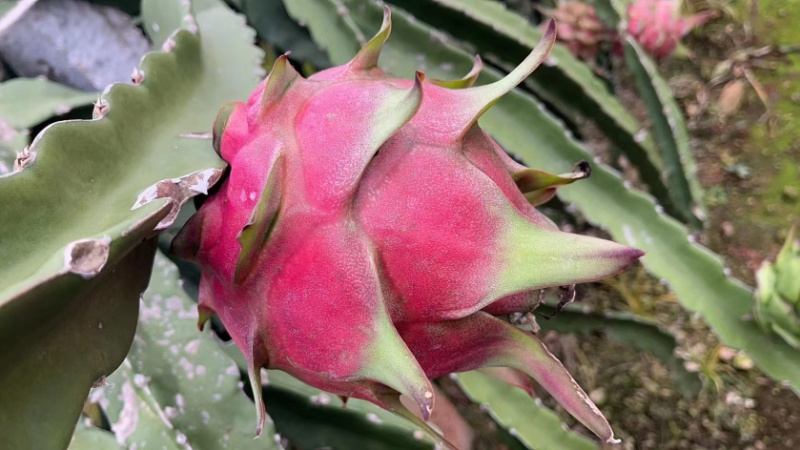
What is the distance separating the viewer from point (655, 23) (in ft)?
4.28

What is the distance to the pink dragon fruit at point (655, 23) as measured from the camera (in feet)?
4.25

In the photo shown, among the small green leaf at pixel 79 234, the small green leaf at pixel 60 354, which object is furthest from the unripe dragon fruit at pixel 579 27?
the small green leaf at pixel 60 354

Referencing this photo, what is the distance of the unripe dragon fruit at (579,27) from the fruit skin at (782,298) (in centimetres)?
59

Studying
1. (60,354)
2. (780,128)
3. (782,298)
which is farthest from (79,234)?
(780,128)

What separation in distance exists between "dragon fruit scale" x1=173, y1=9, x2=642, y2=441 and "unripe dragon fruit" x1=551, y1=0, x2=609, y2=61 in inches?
37.3

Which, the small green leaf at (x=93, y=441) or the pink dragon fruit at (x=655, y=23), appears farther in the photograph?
the pink dragon fruit at (x=655, y=23)

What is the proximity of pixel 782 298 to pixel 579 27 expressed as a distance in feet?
2.32

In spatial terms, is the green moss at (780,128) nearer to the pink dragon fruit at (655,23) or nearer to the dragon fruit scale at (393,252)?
the pink dragon fruit at (655,23)

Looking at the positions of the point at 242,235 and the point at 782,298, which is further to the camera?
the point at 782,298

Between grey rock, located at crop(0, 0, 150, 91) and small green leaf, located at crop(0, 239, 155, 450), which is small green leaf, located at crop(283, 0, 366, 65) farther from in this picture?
small green leaf, located at crop(0, 239, 155, 450)

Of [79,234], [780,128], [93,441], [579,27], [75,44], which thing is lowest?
[780,128]

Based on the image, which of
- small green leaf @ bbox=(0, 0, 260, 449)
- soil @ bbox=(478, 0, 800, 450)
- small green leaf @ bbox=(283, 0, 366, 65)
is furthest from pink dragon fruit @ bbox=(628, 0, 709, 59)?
small green leaf @ bbox=(0, 0, 260, 449)

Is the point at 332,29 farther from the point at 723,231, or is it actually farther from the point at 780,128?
the point at 780,128

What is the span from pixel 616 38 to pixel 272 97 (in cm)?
110
